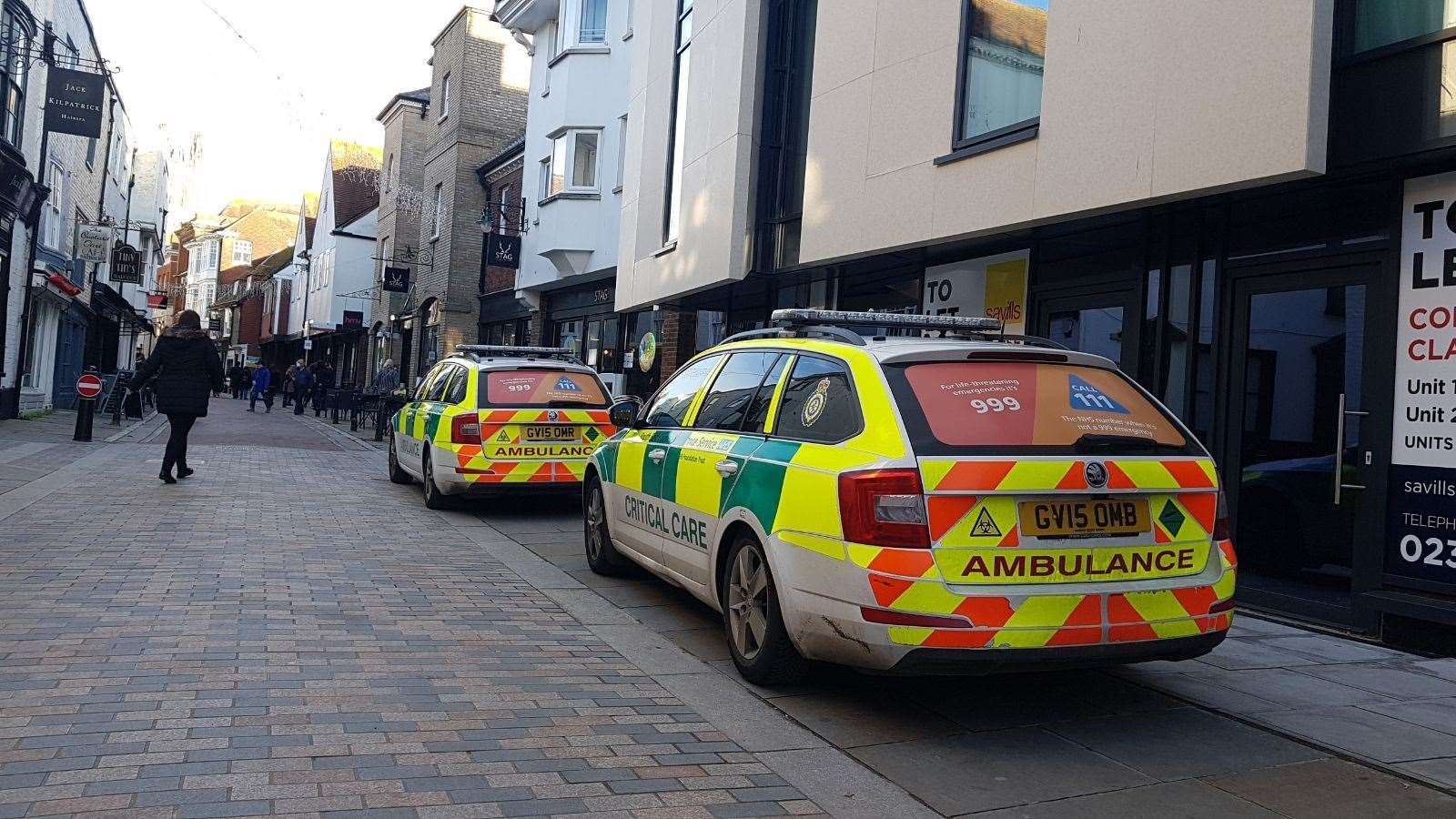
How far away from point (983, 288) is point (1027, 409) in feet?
20.3

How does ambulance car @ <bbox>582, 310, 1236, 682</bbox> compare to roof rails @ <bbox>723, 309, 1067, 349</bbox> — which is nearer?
ambulance car @ <bbox>582, 310, 1236, 682</bbox>

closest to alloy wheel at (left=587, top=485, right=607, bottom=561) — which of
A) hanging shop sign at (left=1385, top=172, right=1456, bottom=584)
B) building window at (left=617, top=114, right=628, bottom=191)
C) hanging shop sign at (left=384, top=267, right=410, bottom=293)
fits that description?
hanging shop sign at (left=1385, top=172, right=1456, bottom=584)

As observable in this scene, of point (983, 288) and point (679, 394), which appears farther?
point (983, 288)

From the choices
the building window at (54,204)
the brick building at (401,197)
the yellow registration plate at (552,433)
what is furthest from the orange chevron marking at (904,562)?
the brick building at (401,197)

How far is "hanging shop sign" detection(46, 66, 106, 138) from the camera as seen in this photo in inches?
781

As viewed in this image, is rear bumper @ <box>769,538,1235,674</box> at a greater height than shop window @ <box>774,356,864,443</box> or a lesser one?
lesser

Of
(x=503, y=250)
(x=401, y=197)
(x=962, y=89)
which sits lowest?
(x=962, y=89)

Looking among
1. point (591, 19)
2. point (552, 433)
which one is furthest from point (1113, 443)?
point (591, 19)

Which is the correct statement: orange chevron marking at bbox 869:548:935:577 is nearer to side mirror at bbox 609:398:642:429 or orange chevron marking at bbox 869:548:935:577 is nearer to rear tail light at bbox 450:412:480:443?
side mirror at bbox 609:398:642:429

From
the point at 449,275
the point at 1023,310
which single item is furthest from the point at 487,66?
the point at 1023,310

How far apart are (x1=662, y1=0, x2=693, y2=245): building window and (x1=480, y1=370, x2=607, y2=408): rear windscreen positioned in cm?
563

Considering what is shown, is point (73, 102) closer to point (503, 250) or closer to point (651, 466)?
point (503, 250)

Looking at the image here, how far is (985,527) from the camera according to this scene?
172 inches

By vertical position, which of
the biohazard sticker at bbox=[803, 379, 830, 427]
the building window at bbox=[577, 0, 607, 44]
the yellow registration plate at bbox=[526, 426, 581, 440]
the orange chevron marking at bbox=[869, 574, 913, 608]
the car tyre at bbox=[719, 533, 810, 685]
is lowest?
the car tyre at bbox=[719, 533, 810, 685]
